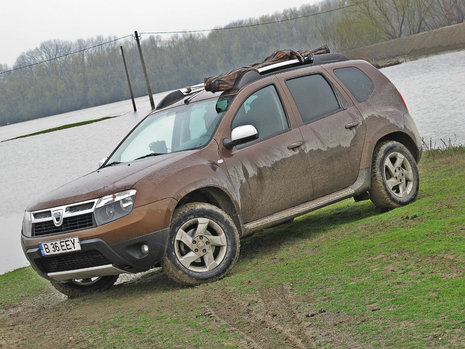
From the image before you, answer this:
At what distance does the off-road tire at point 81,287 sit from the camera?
7473mm

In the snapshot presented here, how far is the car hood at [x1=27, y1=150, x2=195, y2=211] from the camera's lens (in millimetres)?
6473

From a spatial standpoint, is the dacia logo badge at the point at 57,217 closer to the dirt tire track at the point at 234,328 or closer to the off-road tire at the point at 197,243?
the off-road tire at the point at 197,243

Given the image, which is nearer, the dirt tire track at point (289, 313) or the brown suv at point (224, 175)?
the dirt tire track at point (289, 313)

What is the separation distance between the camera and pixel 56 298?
808cm

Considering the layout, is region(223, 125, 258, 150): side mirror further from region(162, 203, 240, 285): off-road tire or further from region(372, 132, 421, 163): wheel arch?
region(372, 132, 421, 163): wheel arch

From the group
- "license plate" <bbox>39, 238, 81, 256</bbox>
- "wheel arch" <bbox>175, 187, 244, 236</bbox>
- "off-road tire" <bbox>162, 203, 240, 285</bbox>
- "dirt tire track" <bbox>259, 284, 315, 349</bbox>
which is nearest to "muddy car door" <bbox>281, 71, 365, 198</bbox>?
"wheel arch" <bbox>175, 187, 244, 236</bbox>

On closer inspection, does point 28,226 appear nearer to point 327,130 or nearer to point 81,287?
point 81,287

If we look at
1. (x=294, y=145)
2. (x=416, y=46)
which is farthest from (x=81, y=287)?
(x=416, y=46)

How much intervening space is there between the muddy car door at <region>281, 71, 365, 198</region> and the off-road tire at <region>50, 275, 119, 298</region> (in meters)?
2.41

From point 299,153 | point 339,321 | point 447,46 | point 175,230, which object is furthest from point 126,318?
point 447,46

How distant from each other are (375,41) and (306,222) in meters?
97.3

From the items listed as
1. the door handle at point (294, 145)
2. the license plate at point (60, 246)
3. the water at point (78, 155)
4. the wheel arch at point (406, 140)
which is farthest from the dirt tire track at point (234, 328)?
the water at point (78, 155)

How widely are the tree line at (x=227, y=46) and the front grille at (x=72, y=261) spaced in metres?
93.3

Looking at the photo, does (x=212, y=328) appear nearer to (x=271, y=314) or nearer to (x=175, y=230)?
(x=271, y=314)
